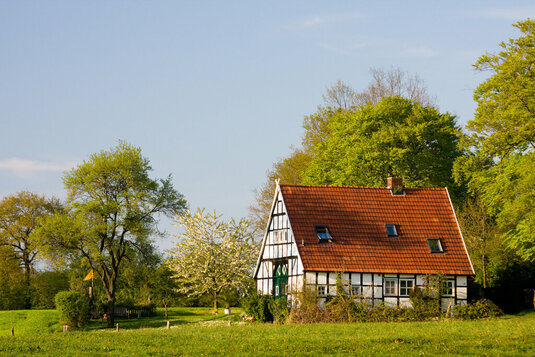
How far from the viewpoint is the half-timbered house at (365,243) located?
35.9 meters

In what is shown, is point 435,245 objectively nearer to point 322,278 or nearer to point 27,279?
point 322,278

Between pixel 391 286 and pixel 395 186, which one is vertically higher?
pixel 395 186

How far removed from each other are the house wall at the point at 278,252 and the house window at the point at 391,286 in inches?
169

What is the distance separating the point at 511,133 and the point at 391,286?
9.41 m

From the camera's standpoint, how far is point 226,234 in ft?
177

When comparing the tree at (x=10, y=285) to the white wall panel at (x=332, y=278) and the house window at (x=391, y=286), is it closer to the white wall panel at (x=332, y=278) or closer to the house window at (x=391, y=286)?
the white wall panel at (x=332, y=278)

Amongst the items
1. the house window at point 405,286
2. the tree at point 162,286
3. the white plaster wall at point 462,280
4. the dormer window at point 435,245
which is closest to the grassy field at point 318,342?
the house window at point 405,286

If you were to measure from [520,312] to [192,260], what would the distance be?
22.9 meters

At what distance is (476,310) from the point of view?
34.8m

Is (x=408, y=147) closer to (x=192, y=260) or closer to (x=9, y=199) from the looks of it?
(x=192, y=260)

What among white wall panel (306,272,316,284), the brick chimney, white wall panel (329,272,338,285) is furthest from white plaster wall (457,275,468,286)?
white wall panel (306,272,316,284)

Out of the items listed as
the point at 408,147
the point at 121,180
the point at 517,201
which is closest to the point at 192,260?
the point at 121,180

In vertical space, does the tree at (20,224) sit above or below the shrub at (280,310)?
above

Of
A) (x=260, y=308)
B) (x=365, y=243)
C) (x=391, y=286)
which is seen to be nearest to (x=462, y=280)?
(x=391, y=286)
